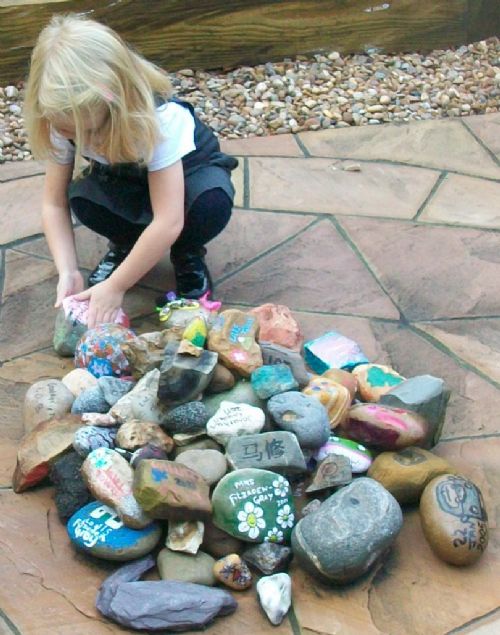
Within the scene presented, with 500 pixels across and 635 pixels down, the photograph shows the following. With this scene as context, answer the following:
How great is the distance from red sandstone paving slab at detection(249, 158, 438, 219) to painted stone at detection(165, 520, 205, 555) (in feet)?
5.18

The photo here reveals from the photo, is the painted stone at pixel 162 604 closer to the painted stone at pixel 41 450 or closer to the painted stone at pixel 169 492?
the painted stone at pixel 169 492

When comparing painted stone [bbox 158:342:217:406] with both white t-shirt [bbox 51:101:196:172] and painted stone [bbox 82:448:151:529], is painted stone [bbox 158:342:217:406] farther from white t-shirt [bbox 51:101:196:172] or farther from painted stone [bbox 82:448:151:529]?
white t-shirt [bbox 51:101:196:172]

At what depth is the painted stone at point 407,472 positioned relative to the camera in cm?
206

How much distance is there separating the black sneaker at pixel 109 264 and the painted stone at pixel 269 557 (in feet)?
3.80

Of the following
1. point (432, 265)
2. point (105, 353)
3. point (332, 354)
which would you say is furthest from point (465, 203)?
point (105, 353)

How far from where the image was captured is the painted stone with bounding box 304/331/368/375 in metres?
2.47

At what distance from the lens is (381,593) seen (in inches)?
75.6

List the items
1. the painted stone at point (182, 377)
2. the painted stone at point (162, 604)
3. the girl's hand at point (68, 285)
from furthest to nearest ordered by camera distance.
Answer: the girl's hand at point (68, 285), the painted stone at point (182, 377), the painted stone at point (162, 604)

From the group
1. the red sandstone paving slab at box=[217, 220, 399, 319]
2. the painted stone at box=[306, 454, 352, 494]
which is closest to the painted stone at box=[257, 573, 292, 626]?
the painted stone at box=[306, 454, 352, 494]

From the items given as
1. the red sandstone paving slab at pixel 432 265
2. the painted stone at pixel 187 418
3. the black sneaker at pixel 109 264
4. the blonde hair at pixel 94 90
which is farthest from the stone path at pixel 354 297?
Result: the blonde hair at pixel 94 90

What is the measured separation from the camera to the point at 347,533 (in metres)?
1.88

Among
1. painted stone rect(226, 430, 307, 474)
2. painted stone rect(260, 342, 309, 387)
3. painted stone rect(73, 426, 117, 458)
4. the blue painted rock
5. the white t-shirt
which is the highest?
the white t-shirt

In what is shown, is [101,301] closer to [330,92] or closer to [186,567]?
[186,567]

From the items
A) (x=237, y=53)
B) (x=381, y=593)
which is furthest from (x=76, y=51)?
(x=237, y=53)
